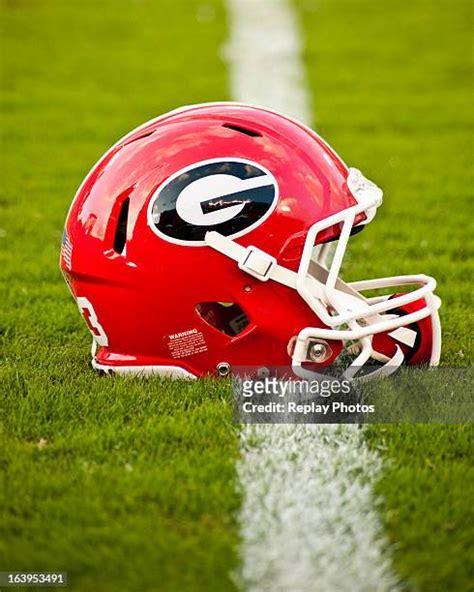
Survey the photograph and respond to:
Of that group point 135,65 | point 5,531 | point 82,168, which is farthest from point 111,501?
point 135,65

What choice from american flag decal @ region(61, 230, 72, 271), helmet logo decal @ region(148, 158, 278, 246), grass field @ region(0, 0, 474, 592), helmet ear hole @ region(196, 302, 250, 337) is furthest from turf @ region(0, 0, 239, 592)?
helmet logo decal @ region(148, 158, 278, 246)

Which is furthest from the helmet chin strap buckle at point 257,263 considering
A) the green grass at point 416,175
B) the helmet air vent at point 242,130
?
the green grass at point 416,175

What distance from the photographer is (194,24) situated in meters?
10.7

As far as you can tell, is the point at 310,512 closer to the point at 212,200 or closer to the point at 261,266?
the point at 261,266

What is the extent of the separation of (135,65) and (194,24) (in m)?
1.85

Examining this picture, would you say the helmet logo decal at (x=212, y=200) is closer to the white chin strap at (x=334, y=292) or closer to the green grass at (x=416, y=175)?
the white chin strap at (x=334, y=292)

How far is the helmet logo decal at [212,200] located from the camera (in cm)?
328

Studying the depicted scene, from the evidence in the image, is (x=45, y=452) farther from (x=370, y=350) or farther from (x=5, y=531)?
(x=370, y=350)

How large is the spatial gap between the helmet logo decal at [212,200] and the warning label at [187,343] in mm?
315

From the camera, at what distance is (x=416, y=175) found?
20.6 feet

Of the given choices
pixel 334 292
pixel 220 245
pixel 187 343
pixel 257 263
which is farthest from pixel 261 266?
pixel 187 343

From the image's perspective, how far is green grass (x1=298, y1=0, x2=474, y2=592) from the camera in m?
2.72

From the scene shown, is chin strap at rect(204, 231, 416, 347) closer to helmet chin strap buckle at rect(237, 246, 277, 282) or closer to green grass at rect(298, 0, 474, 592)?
helmet chin strap buckle at rect(237, 246, 277, 282)

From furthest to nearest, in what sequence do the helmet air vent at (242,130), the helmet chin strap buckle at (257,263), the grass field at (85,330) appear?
the helmet air vent at (242,130), the helmet chin strap buckle at (257,263), the grass field at (85,330)
